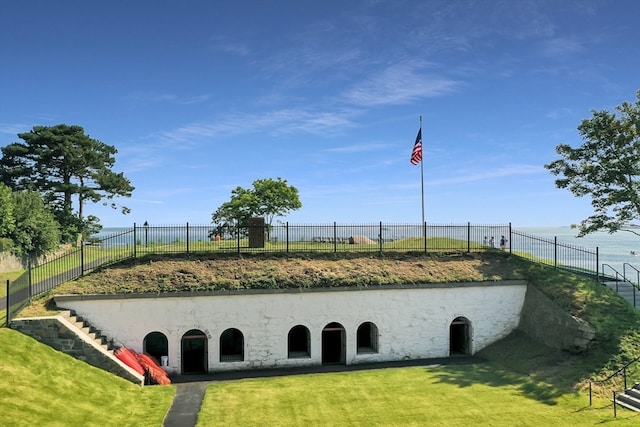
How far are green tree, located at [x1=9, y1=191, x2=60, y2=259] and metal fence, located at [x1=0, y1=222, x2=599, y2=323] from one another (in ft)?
33.1

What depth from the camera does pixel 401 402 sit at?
16.6 metres

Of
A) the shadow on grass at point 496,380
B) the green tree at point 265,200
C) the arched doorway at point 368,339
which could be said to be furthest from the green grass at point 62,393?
the green tree at point 265,200

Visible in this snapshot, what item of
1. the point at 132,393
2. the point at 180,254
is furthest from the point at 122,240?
the point at 132,393

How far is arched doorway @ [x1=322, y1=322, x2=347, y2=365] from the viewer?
21984 millimetres

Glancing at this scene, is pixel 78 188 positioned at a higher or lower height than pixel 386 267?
higher

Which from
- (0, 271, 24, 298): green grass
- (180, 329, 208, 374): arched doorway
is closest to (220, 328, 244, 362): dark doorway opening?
(180, 329, 208, 374): arched doorway

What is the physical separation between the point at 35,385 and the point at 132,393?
3.46 metres

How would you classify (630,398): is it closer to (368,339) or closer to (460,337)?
(460,337)

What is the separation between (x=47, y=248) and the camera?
117ft

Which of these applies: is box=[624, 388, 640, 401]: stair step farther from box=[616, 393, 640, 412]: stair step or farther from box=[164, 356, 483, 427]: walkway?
box=[164, 356, 483, 427]: walkway

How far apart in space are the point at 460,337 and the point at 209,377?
13004 mm

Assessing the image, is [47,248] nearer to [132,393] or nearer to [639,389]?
[132,393]

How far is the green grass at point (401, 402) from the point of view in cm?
1496

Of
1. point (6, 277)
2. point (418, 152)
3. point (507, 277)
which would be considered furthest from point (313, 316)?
point (6, 277)
